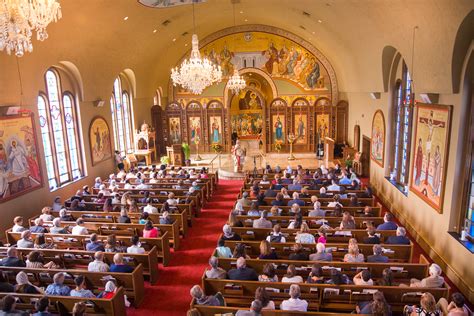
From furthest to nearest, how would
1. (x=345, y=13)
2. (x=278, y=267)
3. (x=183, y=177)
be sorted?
(x=183, y=177) → (x=345, y=13) → (x=278, y=267)

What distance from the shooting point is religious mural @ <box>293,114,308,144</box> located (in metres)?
24.3

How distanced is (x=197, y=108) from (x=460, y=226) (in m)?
19.1

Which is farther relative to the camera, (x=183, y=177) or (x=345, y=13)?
(x=183, y=177)

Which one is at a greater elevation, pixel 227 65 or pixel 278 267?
pixel 227 65

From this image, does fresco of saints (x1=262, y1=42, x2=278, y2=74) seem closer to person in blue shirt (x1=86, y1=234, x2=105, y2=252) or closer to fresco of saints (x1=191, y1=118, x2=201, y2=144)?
fresco of saints (x1=191, y1=118, x2=201, y2=144)

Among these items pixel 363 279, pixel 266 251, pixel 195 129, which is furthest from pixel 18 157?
pixel 195 129

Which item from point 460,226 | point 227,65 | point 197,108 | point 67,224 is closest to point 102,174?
point 67,224

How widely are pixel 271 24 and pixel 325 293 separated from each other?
65.4ft

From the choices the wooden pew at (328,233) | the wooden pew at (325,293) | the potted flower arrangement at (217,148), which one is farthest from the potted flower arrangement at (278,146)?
the wooden pew at (325,293)

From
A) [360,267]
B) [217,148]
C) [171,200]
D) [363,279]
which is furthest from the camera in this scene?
[217,148]

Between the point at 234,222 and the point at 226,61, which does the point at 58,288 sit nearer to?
the point at 234,222

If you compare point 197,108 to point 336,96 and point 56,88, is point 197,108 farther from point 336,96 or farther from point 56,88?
point 56,88

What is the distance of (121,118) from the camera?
68.8 feet

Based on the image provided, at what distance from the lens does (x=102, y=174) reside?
17.6 meters
